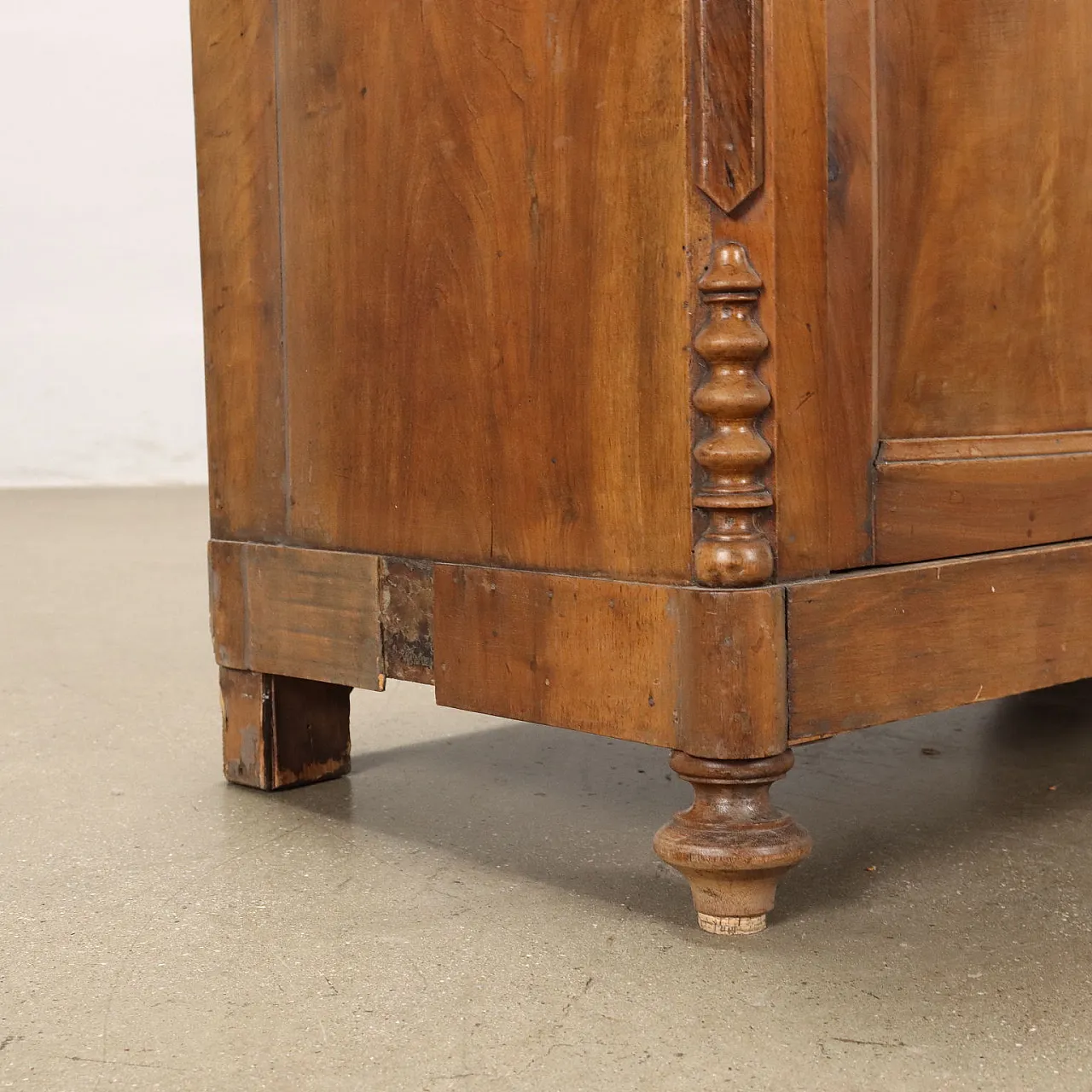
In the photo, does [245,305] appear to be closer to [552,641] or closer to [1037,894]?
[552,641]

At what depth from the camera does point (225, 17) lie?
1.75 m

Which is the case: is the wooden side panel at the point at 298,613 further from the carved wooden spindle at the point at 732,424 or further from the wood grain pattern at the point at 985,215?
the wood grain pattern at the point at 985,215

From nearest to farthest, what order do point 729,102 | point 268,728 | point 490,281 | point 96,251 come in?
point 729,102
point 490,281
point 268,728
point 96,251

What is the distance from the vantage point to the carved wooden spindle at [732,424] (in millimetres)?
1214

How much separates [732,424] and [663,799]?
683 millimetres

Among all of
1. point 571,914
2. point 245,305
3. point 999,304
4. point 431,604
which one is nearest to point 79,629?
point 245,305

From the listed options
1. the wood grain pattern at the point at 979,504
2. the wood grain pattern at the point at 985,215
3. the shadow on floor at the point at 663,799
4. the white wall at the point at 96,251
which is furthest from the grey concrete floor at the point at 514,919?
the white wall at the point at 96,251

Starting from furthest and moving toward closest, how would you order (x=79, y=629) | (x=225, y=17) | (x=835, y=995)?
1. (x=79, y=629)
2. (x=225, y=17)
3. (x=835, y=995)

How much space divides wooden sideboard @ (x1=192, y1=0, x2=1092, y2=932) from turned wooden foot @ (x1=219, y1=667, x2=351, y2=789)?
0.07 metres

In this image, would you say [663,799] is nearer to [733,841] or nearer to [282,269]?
[733,841]

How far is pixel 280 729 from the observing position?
5.98ft

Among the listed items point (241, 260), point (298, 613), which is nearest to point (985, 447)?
point (298, 613)

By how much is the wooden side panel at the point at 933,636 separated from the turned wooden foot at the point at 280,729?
72cm

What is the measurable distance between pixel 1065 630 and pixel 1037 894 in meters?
0.28
